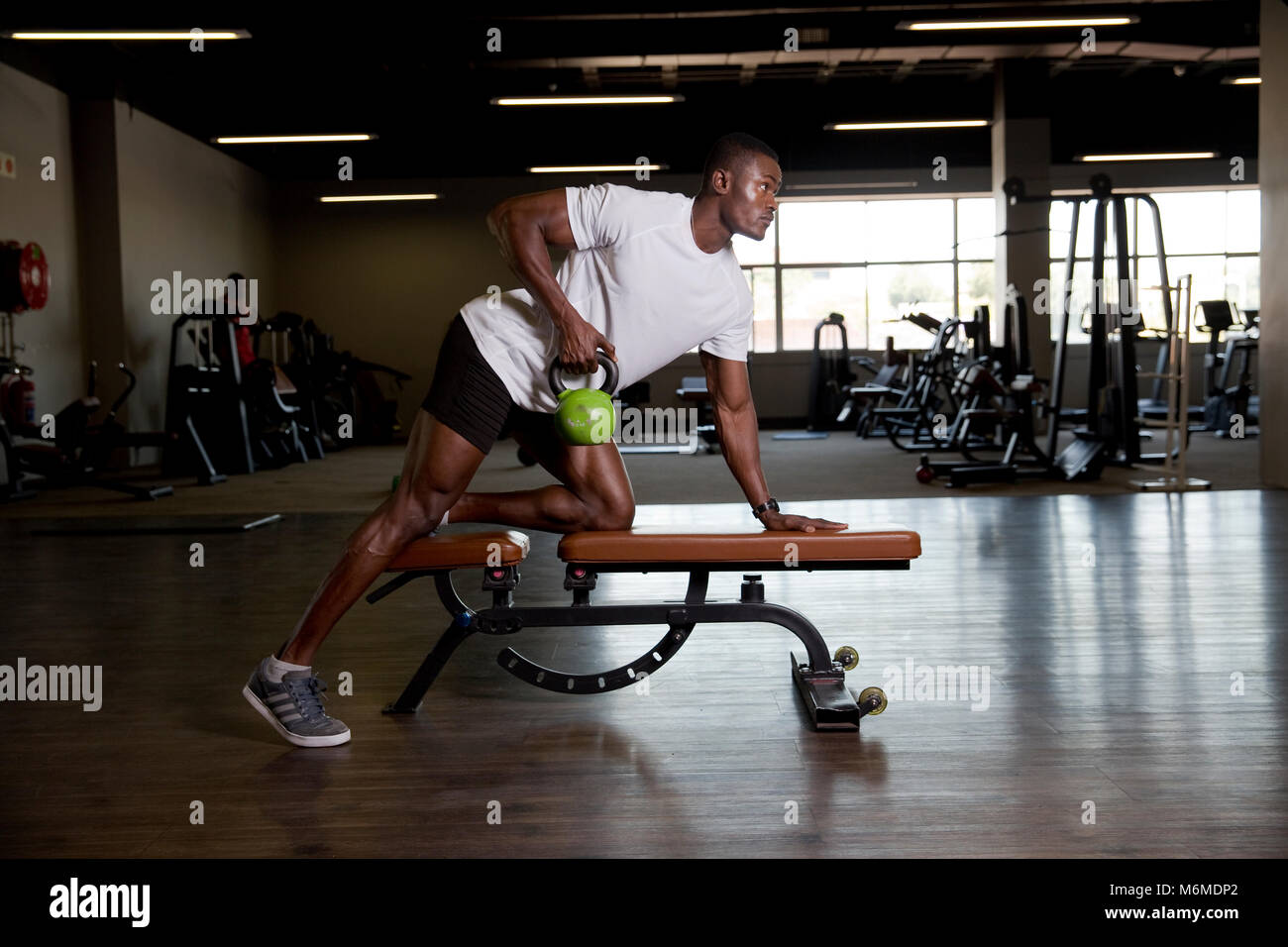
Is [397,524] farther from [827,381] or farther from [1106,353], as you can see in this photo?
[827,381]

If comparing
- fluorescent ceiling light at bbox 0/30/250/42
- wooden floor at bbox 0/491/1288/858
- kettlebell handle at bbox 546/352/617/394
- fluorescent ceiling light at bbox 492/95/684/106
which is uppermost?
fluorescent ceiling light at bbox 492/95/684/106

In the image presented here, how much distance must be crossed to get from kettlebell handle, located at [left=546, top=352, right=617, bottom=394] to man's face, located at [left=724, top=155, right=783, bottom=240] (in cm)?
40

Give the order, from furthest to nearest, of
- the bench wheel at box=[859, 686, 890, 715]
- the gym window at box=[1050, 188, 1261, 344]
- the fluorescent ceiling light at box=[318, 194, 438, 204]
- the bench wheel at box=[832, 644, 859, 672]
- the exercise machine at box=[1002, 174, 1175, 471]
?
the gym window at box=[1050, 188, 1261, 344], the fluorescent ceiling light at box=[318, 194, 438, 204], the exercise machine at box=[1002, 174, 1175, 471], the bench wheel at box=[832, 644, 859, 672], the bench wheel at box=[859, 686, 890, 715]

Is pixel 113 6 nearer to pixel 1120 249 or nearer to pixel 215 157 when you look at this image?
pixel 215 157

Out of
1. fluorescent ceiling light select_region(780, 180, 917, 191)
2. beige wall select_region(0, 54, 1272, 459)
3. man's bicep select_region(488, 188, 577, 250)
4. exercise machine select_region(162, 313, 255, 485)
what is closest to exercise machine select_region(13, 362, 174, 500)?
exercise machine select_region(162, 313, 255, 485)

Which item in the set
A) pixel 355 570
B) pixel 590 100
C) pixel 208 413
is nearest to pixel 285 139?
pixel 208 413

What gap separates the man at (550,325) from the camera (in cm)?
239

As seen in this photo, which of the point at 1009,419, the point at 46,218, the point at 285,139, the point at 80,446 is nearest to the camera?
the point at 80,446

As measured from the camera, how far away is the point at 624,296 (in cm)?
246

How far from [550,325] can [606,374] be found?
0.18m

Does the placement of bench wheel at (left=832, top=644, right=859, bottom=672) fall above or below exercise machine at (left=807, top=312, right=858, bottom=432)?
below

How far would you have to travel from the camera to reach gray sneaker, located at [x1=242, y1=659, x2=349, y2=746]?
2.43m

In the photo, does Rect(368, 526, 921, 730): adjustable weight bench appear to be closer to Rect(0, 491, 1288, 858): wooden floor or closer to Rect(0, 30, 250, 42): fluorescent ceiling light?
Rect(0, 491, 1288, 858): wooden floor

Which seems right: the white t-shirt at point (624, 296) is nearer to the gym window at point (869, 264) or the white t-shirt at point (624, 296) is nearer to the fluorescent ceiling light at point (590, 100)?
the fluorescent ceiling light at point (590, 100)
